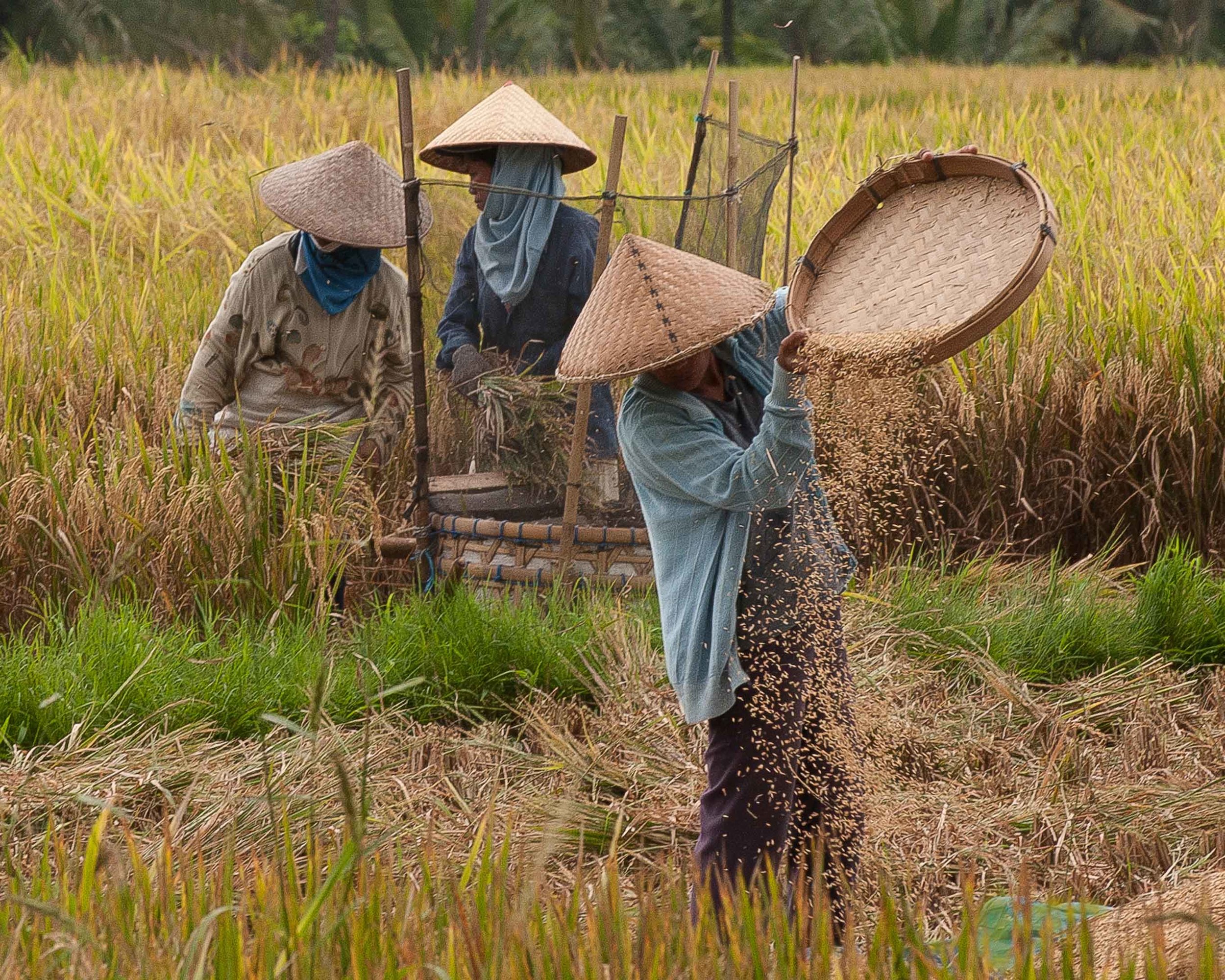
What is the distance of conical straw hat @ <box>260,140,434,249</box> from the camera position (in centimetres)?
396

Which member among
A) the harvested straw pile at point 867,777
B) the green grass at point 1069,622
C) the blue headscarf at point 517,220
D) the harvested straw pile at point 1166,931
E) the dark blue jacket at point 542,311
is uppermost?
the blue headscarf at point 517,220

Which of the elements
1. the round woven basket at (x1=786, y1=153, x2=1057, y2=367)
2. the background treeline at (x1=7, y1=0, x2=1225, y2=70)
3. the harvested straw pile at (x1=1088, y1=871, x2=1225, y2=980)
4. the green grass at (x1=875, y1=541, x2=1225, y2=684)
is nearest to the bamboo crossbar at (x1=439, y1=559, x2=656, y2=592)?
the green grass at (x1=875, y1=541, x2=1225, y2=684)

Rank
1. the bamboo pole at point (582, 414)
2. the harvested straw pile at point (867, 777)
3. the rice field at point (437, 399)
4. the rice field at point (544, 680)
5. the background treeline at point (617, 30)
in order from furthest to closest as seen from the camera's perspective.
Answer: the background treeline at point (617, 30)
the rice field at point (437, 399)
the bamboo pole at point (582, 414)
the harvested straw pile at point (867, 777)
the rice field at point (544, 680)

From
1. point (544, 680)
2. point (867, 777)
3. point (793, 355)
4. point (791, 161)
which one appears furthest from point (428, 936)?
point (791, 161)

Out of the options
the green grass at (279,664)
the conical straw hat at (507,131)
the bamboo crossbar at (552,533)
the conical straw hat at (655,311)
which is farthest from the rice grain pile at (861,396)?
the conical straw hat at (507,131)

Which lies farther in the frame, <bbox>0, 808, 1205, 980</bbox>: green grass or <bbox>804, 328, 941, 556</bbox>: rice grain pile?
<bbox>804, 328, 941, 556</bbox>: rice grain pile

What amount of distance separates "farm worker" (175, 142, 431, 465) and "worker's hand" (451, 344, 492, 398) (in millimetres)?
311

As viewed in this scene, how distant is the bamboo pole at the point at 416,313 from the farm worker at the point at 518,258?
117 millimetres

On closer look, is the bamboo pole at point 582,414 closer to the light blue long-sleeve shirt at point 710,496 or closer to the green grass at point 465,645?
the green grass at point 465,645

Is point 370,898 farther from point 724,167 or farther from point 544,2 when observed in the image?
point 544,2

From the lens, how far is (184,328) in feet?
16.7

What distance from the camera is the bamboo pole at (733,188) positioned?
397cm

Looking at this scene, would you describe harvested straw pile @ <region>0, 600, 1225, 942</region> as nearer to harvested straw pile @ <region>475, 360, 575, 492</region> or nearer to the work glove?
harvested straw pile @ <region>475, 360, 575, 492</region>

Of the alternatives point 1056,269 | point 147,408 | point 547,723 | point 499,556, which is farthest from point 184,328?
point 1056,269
